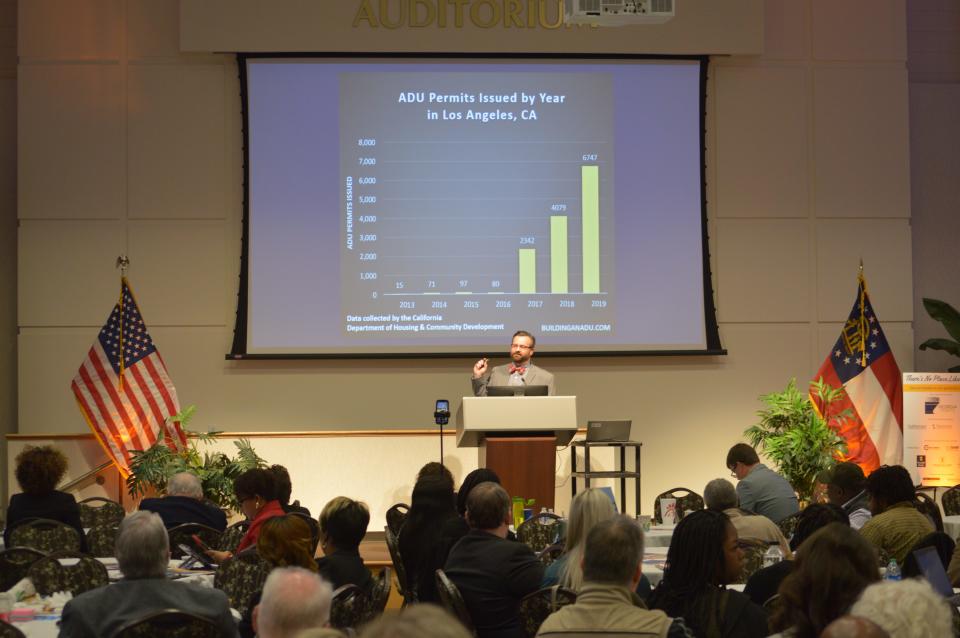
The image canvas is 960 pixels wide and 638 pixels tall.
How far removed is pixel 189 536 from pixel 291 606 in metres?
3.47

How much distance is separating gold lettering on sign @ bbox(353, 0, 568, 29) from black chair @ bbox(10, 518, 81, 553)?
6006 millimetres

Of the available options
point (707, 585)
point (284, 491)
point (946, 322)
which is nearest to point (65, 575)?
point (284, 491)

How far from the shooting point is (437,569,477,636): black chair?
4.40 metres

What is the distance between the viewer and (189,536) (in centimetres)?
606

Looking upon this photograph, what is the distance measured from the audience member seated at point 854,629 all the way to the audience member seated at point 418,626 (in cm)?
76

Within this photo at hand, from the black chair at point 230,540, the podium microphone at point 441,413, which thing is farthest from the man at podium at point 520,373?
the black chair at point 230,540

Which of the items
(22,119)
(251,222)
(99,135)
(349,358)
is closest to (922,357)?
(349,358)

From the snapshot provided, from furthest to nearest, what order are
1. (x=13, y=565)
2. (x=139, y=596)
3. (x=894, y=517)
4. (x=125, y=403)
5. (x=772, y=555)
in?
1. (x=125, y=403)
2. (x=894, y=517)
3. (x=772, y=555)
4. (x=13, y=565)
5. (x=139, y=596)

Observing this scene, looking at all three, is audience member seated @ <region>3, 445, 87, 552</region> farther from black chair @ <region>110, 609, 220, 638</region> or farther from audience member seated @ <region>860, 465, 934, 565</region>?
audience member seated @ <region>860, 465, 934, 565</region>

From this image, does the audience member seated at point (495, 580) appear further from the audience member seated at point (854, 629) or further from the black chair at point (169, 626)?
the audience member seated at point (854, 629)

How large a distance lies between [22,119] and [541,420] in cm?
582

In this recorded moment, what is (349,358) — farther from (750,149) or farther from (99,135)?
(750,149)

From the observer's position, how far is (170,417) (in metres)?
9.83

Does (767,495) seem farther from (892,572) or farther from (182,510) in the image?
(182,510)
